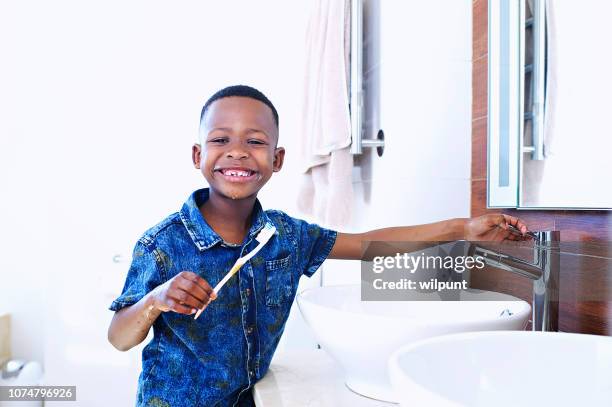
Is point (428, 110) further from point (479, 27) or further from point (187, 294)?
point (187, 294)

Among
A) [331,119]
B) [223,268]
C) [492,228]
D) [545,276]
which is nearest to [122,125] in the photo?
[331,119]

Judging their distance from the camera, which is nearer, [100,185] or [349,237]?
[349,237]

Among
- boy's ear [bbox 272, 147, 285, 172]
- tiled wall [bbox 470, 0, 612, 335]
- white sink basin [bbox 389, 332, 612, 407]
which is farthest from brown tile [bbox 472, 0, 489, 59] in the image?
white sink basin [bbox 389, 332, 612, 407]

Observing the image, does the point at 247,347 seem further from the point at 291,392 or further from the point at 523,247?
the point at 523,247

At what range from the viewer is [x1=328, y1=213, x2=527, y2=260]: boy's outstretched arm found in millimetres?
981

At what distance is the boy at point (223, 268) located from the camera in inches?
34.9

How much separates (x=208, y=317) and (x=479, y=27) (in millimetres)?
945

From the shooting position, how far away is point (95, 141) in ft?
6.76

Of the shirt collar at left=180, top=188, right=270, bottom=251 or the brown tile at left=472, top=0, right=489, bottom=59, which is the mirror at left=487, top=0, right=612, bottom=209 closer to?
the brown tile at left=472, top=0, right=489, bottom=59

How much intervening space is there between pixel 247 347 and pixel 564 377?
0.51m

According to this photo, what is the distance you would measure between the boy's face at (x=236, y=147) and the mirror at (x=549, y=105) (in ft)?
1.67

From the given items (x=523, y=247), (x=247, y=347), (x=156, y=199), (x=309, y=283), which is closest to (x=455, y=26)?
(x=523, y=247)

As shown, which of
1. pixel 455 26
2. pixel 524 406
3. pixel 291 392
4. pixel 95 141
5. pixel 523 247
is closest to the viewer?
pixel 524 406

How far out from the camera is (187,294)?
74 cm
